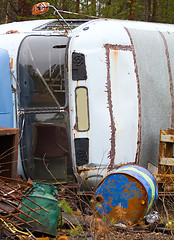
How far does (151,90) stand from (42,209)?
7.39ft

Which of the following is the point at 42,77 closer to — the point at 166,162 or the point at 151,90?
the point at 151,90

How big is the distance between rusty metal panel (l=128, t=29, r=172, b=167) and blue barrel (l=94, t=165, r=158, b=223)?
87cm

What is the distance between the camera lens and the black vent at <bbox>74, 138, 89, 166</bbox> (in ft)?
15.3

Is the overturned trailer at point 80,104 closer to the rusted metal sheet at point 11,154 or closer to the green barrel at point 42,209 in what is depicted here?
the rusted metal sheet at point 11,154

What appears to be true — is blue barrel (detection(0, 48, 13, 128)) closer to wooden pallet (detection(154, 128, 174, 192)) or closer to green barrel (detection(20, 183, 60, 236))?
green barrel (detection(20, 183, 60, 236))

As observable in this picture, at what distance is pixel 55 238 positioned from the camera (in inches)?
140

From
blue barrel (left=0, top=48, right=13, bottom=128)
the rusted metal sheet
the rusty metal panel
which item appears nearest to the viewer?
the rusted metal sheet

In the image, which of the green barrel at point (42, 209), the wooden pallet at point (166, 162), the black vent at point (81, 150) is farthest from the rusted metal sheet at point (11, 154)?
the wooden pallet at point (166, 162)

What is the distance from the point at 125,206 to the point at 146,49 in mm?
2180

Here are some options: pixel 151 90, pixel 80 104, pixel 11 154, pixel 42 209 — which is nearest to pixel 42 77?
pixel 80 104

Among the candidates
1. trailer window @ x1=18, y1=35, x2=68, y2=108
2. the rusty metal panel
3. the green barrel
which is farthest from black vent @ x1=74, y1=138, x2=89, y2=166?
the green barrel

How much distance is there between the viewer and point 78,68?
4.66m

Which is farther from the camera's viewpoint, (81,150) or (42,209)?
(81,150)

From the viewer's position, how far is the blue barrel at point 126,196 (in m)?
3.98
